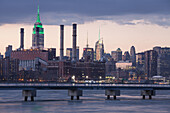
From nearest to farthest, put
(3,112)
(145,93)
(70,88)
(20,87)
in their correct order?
(3,112), (20,87), (70,88), (145,93)

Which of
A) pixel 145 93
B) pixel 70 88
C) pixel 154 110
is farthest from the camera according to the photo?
pixel 145 93

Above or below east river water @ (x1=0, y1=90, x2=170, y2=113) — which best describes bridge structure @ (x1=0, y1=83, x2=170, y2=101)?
above

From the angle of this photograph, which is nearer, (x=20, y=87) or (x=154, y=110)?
(x=154, y=110)

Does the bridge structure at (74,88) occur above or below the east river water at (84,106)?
above

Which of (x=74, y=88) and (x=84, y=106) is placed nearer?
(x=84, y=106)

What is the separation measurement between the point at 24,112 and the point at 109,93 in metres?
41.8

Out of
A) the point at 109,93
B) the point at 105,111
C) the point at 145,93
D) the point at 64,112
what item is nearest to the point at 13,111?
the point at 64,112

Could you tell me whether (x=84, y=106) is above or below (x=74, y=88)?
below

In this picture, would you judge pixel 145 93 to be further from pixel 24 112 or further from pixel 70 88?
pixel 24 112

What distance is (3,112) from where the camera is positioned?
79.8 metres

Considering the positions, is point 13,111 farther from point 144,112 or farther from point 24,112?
point 144,112

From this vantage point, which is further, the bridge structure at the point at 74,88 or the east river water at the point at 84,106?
the bridge structure at the point at 74,88

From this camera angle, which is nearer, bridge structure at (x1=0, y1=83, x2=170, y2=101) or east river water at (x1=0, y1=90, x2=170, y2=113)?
east river water at (x1=0, y1=90, x2=170, y2=113)

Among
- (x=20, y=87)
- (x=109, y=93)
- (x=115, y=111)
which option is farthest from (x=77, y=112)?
(x=109, y=93)
